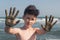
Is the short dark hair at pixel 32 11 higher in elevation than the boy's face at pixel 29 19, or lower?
higher

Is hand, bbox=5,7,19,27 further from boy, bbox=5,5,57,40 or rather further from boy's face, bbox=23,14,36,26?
boy's face, bbox=23,14,36,26

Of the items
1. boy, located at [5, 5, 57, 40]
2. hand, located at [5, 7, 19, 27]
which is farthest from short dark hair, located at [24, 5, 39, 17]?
hand, located at [5, 7, 19, 27]

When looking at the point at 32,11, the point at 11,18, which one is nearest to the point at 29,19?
the point at 32,11

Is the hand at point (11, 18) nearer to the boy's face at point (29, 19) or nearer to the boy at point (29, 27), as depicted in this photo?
the boy at point (29, 27)

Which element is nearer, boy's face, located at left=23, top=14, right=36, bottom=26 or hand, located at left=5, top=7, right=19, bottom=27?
hand, located at left=5, top=7, right=19, bottom=27

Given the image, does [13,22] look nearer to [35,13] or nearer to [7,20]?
[7,20]

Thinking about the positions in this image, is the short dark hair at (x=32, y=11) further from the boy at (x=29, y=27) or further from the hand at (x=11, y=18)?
the hand at (x=11, y=18)

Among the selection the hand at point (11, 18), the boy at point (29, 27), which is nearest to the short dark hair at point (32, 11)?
the boy at point (29, 27)

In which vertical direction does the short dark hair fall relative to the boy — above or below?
above

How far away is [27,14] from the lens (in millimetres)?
2922

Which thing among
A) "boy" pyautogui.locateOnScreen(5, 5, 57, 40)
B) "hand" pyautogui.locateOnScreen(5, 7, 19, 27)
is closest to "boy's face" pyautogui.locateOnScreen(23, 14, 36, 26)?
"boy" pyautogui.locateOnScreen(5, 5, 57, 40)

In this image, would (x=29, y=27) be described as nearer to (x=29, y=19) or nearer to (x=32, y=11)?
(x=29, y=19)

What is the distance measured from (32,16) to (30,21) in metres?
0.07

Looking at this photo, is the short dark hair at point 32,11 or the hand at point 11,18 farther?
the short dark hair at point 32,11
